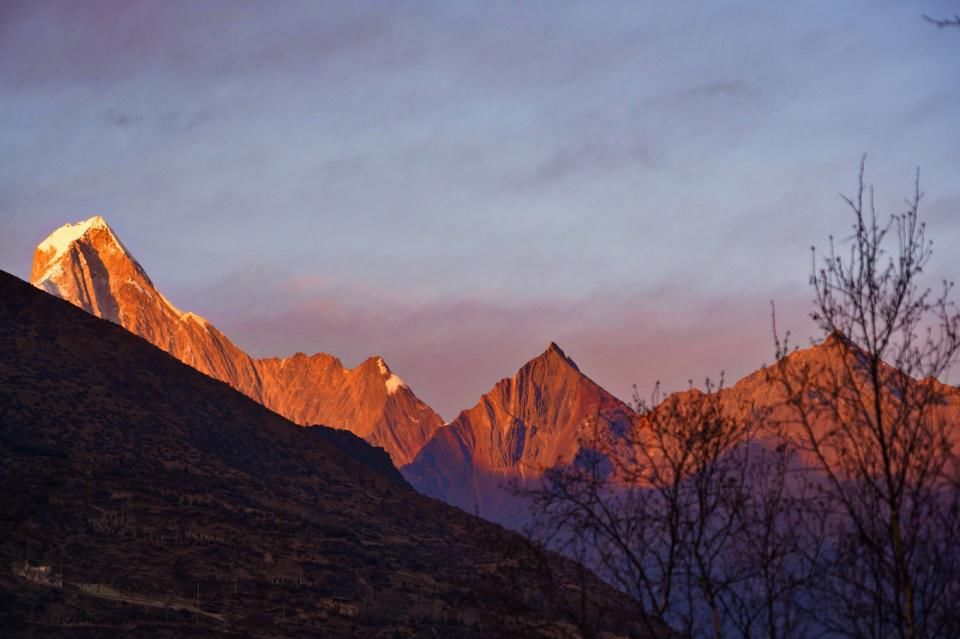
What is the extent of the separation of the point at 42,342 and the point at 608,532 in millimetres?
114251

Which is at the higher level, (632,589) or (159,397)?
(159,397)

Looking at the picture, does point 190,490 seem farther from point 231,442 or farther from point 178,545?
point 231,442

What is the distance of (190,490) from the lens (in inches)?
4245

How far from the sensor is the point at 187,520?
328 feet

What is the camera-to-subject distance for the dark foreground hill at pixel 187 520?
8244cm

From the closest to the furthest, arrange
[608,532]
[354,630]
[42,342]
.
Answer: [608,532] < [354,630] < [42,342]

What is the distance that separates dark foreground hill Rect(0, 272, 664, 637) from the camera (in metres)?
82.4

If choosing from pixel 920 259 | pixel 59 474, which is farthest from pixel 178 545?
pixel 920 259

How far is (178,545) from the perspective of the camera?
94.8m

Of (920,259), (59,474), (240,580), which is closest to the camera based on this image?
(920,259)

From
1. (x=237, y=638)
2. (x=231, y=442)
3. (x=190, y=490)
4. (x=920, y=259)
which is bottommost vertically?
(x=237, y=638)

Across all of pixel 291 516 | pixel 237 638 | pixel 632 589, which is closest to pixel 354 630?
pixel 237 638

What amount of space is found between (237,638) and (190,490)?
106 ft

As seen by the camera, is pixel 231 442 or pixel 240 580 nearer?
pixel 240 580
